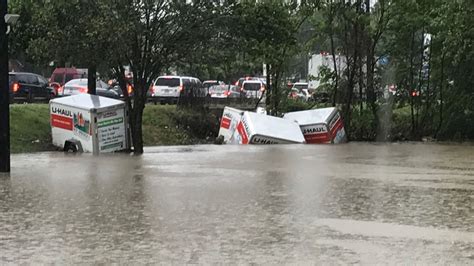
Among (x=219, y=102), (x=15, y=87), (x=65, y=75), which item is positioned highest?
(x=65, y=75)

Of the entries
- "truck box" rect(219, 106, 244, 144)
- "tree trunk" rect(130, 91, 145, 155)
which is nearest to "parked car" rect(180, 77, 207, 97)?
"truck box" rect(219, 106, 244, 144)

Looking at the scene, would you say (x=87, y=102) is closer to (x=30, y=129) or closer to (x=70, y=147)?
(x=70, y=147)

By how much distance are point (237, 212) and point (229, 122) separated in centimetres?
1507

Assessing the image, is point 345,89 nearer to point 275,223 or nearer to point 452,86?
point 452,86

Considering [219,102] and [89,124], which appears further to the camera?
[219,102]

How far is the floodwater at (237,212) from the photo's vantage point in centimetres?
732

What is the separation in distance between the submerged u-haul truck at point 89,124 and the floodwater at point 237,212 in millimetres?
2769

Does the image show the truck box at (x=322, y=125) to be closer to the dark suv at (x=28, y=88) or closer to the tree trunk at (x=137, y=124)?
the tree trunk at (x=137, y=124)

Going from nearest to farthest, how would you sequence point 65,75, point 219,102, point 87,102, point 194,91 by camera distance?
point 87,102 → point 194,91 → point 219,102 → point 65,75

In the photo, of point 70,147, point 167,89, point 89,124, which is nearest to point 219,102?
point 167,89

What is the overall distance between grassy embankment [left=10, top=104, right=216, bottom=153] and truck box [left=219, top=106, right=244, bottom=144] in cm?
119

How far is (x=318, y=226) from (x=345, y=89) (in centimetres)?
1985

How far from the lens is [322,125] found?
983 inches

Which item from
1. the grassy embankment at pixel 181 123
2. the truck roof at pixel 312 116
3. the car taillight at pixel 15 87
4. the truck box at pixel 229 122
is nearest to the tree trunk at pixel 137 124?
the grassy embankment at pixel 181 123
